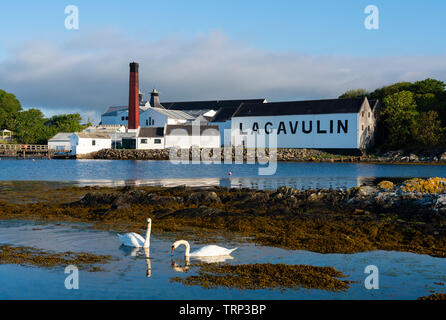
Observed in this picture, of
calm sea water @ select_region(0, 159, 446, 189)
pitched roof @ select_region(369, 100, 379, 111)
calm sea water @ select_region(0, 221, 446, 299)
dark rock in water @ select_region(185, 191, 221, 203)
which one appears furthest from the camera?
pitched roof @ select_region(369, 100, 379, 111)

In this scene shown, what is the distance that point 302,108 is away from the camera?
8638cm

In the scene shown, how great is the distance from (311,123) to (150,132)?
33473 millimetres

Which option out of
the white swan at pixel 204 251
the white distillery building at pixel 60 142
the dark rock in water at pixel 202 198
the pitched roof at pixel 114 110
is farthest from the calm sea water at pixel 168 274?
the pitched roof at pixel 114 110

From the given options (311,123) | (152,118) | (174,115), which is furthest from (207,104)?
(311,123)

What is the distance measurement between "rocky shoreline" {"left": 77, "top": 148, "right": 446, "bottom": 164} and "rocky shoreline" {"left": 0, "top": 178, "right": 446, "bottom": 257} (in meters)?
56.2

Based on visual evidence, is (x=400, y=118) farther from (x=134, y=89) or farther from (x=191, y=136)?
(x=134, y=89)

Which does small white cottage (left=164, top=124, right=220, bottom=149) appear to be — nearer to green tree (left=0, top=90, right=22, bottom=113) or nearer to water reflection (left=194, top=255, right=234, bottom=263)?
green tree (left=0, top=90, right=22, bottom=113)

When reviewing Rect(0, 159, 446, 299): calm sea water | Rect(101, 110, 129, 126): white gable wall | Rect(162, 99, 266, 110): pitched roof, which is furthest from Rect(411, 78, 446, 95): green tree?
Rect(0, 159, 446, 299): calm sea water

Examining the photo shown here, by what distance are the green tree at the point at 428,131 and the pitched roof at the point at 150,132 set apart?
158ft

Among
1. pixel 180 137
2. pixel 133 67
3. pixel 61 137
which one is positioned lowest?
pixel 180 137

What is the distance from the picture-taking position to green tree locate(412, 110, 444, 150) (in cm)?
7512

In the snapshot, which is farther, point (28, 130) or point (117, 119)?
point (117, 119)

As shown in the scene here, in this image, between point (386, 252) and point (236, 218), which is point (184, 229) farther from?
point (386, 252)
